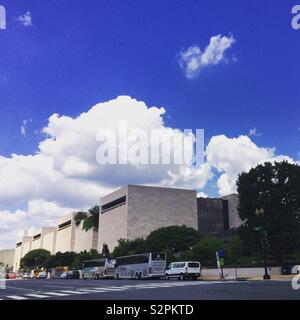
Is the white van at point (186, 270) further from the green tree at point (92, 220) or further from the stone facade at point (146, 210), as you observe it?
the green tree at point (92, 220)

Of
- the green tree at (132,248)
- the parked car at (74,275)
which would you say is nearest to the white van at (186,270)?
the parked car at (74,275)

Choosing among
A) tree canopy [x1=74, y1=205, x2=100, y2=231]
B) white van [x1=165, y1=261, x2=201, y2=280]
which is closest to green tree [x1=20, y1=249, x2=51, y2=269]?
tree canopy [x1=74, y1=205, x2=100, y2=231]

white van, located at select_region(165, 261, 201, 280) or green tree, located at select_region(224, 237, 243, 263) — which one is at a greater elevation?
green tree, located at select_region(224, 237, 243, 263)

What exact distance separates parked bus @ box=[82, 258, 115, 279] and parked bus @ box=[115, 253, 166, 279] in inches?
351

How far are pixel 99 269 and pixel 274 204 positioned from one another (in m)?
30.4

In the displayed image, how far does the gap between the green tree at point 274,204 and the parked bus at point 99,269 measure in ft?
70.3

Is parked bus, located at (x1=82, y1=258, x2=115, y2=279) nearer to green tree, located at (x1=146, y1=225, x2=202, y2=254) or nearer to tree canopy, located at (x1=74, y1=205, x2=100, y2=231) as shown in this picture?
green tree, located at (x1=146, y1=225, x2=202, y2=254)

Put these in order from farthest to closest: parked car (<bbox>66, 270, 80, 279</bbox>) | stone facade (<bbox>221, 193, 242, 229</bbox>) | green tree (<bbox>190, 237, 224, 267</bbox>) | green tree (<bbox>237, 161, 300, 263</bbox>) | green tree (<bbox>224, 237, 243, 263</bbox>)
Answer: stone facade (<bbox>221, 193, 242, 229</bbox>) → parked car (<bbox>66, 270, 80, 279</bbox>) → green tree (<bbox>190, 237, 224, 267</bbox>) → green tree (<bbox>224, 237, 243, 263</bbox>) → green tree (<bbox>237, 161, 300, 263</bbox>)

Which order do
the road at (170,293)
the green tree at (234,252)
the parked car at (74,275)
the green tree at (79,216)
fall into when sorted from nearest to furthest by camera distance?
the road at (170,293)
the green tree at (234,252)
the parked car at (74,275)
the green tree at (79,216)

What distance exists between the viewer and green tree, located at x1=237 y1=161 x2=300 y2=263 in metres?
48.7

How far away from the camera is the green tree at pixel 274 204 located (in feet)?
160

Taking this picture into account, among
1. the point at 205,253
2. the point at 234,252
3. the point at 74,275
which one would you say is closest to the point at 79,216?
the point at 74,275
